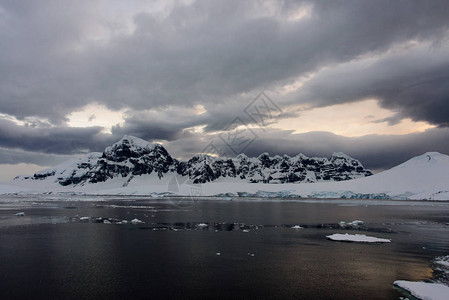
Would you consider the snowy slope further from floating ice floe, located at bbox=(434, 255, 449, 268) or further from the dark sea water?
floating ice floe, located at bbox=(434, 255, 449, 268)

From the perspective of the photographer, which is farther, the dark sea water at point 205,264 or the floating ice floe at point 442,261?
the floating ice floe at point 442,261

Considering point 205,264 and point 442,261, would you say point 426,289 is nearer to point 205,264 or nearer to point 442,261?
point 442,261

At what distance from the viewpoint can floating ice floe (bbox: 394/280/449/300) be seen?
494 inches

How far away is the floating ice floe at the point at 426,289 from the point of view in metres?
12.5

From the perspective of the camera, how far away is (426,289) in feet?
43.4

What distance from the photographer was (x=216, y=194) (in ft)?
477

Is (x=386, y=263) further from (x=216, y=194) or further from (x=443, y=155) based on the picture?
(x=216, y=194)

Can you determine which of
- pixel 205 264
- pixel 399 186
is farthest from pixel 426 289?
pixel 399 186

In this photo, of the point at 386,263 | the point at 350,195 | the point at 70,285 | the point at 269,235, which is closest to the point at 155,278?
the point at 70,285

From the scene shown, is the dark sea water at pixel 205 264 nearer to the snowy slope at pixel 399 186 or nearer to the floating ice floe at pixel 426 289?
the floating ice floe at pixel 426 289

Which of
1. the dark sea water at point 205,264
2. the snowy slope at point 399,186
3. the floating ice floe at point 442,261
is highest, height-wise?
the snowy slope at point 399,186

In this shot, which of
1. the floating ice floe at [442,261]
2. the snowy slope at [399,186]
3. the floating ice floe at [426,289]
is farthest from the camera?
the snowy slope at [399,186]

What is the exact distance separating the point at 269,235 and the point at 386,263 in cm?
1158

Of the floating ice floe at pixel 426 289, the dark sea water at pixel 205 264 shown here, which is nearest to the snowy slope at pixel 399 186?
the dark sea water at pixel 205 264
